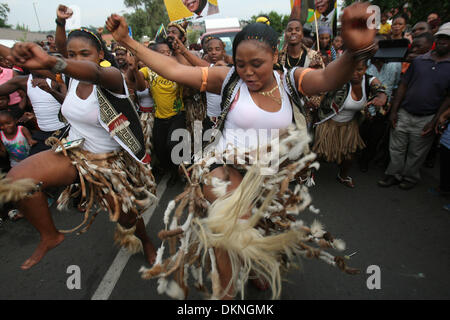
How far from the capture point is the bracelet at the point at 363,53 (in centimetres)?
144

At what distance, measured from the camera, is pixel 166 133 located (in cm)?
414

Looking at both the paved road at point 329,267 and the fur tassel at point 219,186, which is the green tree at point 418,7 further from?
the fur tassel at point 219,186

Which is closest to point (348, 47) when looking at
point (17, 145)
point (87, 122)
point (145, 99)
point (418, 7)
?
point (87, 122)

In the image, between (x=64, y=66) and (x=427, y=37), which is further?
(x=427, y=37)

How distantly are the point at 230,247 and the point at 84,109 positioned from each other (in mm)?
1537

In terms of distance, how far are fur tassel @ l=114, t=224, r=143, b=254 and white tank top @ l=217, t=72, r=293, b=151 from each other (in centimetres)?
129

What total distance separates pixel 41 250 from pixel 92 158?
0.76 metres

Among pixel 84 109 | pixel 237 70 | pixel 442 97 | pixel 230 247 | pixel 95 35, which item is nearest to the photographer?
pixel 230 247

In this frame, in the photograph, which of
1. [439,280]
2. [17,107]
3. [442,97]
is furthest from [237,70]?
[17,107]

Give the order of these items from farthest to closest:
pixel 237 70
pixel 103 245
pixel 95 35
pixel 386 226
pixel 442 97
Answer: pixel 442 97 → pixel 386 226 → pixel 103 245 → pixel 95 35 → pixel 237 70

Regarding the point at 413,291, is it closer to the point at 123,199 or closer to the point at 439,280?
the point at 439,280

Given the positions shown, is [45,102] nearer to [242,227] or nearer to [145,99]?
[145,99]

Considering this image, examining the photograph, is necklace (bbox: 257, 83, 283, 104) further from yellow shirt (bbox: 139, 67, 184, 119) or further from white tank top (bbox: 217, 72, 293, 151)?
yellow shirt (bbox: 139, 67, 184, 119)

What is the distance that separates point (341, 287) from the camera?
230 cm
